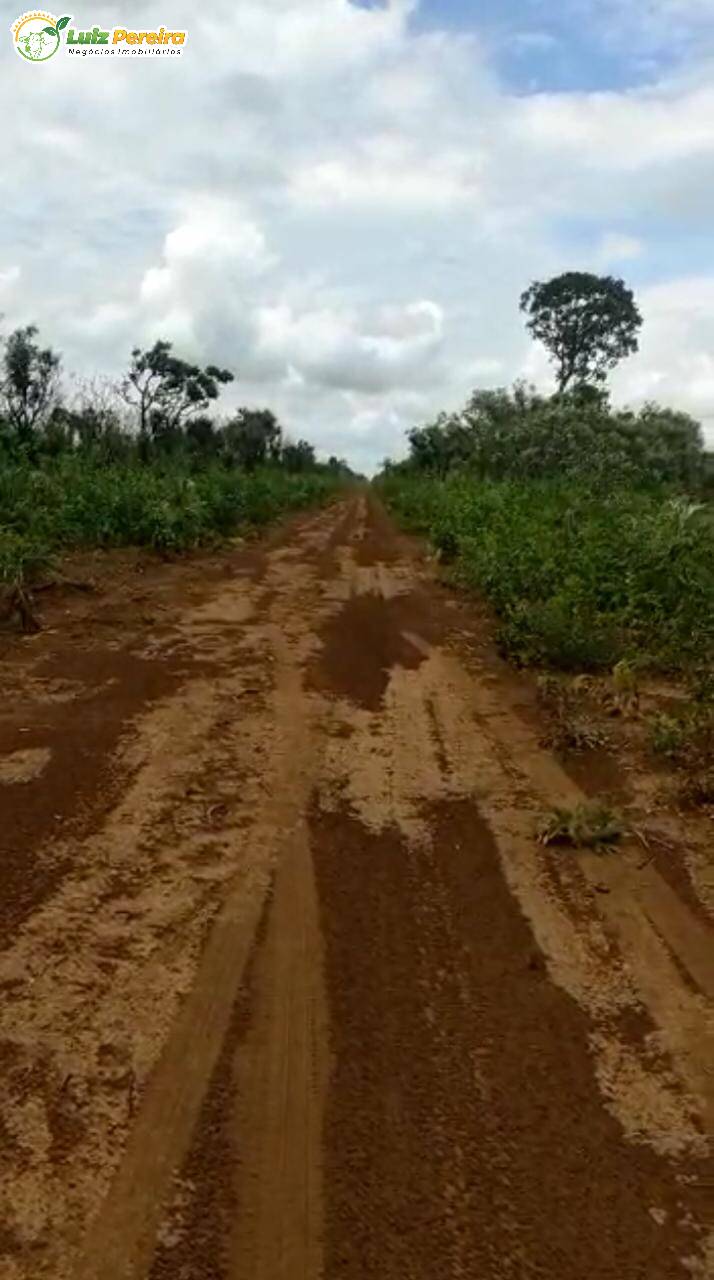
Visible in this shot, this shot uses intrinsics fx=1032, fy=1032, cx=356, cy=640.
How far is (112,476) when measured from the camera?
1522cm

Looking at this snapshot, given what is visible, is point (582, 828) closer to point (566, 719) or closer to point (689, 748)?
point (689, 748)

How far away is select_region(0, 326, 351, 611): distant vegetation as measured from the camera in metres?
12.4

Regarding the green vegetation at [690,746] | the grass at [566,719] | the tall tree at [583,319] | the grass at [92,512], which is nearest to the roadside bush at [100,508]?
the grass at [92,512]

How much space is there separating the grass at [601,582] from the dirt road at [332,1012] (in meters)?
2.15

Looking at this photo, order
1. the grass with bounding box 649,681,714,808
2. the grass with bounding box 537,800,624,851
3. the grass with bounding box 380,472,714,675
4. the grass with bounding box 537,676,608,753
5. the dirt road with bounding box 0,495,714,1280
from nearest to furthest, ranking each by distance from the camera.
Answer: the dirt road with bounding box 0,495,714,1280 → the grass with bounding box 537,800,624,851 → the grass with bounding box 649,681,714,808 → the grass with bounding box 537,676,608,753 → the grass with bounding box 380,472,714,675

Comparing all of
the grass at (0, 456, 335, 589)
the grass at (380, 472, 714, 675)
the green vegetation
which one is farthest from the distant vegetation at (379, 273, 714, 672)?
the grass at (0, 456, 335, 589)

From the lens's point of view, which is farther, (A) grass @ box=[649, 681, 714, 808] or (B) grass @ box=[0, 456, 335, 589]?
(B) grass @ box=[0, 456, 335, 589]

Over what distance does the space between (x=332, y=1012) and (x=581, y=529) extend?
30.4ft

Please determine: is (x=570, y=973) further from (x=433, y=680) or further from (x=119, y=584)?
(x=119, y=584)

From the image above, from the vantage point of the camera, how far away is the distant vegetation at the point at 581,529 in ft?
26.6

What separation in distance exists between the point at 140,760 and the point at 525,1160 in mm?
3161

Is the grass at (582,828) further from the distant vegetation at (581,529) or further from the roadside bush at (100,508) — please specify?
the roadside bush at (100,508)

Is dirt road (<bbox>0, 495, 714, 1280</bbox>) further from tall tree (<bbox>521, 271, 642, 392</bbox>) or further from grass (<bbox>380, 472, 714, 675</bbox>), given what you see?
tall tree (<bbox>521, 271, 642, 392</bbox>)

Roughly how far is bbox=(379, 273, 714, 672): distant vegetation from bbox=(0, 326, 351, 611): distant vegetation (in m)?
3.88
